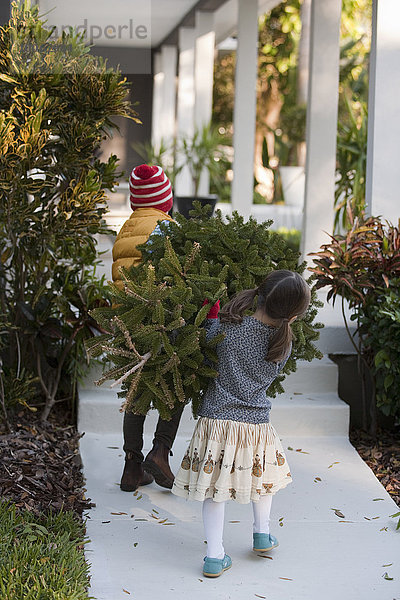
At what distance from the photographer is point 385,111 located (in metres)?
5.75

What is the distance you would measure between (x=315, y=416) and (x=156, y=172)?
1.95m

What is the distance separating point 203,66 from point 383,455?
8470mm

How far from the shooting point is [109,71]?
475 centimetres

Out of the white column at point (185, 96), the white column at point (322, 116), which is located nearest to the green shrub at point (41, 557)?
the white column at point (322, 116)

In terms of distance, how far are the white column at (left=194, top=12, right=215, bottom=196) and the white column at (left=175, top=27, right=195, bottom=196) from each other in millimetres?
1162

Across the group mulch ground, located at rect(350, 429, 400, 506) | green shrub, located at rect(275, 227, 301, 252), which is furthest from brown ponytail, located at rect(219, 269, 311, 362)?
green shrub, located at rect(275, 227, 301, 252)

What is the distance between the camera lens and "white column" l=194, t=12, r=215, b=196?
12.0 meters

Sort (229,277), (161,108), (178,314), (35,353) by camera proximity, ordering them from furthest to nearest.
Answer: (161,108) → (35,353) → (229,277) → (178,314)

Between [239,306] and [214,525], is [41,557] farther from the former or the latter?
[239,306]

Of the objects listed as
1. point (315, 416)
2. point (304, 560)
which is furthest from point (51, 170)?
point (304, 560)

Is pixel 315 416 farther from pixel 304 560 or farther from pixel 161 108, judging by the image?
pixel 161 108

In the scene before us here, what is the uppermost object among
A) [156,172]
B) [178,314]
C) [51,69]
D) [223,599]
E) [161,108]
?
[161,108]

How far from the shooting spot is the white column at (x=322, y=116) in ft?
23.7

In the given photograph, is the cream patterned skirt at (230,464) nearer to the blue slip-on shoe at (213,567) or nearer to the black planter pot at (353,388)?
the blue slip-on shoe at (213,567)
